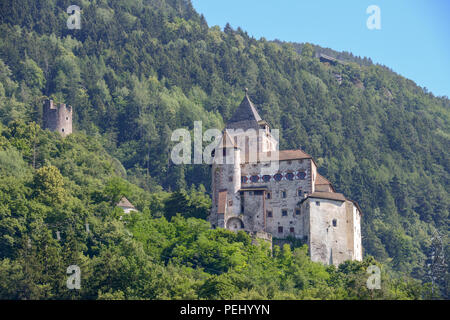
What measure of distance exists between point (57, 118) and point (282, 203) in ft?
116

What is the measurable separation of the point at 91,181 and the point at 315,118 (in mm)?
68073

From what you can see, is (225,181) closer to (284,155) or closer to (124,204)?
(284,155)

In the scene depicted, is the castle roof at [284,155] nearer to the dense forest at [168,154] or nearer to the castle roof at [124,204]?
the dense forest at [168,154]

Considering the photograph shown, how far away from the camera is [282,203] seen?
69.8m

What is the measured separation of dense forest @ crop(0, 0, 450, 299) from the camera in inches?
2387

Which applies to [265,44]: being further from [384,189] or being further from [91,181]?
[91,181]

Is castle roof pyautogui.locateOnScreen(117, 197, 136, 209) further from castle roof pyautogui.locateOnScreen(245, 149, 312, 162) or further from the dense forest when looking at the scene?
castle roof pyautogui.locateOnScreen(245, 149, 312, 162)

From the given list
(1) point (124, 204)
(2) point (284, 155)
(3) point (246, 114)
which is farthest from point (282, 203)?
(1) point (124, 204)

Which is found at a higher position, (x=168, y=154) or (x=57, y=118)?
(x=57, y=118)

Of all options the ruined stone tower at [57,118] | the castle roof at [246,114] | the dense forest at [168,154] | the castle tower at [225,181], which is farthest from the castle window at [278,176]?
the ruined stone tower at [57,118]

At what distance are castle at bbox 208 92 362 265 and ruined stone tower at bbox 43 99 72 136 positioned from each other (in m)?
27.6

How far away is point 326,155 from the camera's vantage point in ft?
429

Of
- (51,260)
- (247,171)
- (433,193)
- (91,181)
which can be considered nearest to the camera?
(51,260)

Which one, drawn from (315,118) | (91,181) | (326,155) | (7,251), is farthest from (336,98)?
(7,251)
